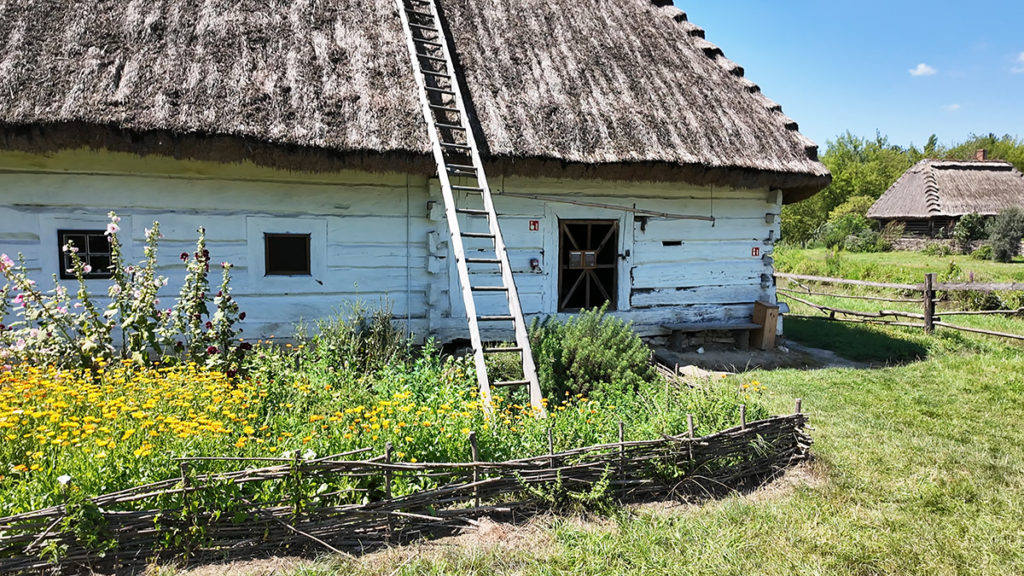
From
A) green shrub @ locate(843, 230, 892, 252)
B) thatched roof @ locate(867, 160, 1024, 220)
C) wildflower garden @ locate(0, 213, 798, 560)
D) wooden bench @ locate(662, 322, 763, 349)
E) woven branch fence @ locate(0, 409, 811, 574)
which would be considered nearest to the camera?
woven branch fence @ locate(0, 409, 811, 574)

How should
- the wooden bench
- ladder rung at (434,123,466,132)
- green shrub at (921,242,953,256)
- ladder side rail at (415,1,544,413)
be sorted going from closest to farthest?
ladder side rail at (415,1,544,413) < ladder rung at (434,123,466,132) < the wooden bench < green shrub at (921,242,953,256)

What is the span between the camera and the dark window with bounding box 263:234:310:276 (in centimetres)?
628

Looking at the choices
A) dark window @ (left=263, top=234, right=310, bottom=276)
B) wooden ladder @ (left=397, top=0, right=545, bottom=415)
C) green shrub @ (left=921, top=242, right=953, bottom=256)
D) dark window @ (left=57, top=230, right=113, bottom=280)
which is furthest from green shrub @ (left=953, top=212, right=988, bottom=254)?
dark window @ (left=57, top=230, right=113, bottom=280)

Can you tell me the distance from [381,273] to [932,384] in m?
5.97

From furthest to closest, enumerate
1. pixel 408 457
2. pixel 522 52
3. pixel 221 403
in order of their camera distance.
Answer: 1. pixel 522 52
2. pixel 221 403
3. pixel 408 457

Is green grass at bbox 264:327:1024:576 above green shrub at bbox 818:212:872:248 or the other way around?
the other way around

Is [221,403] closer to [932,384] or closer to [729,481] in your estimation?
[729,481]

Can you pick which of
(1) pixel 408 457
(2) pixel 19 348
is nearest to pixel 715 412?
(1) pixel 408 457

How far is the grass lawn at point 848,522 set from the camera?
2.77m

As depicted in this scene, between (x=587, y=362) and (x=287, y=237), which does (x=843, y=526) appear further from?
(x=287, y=237)

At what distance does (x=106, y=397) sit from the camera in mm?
3551

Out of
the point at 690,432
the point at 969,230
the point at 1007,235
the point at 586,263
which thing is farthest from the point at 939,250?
the point at 690,432

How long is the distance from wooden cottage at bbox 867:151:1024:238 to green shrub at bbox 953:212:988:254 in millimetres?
919

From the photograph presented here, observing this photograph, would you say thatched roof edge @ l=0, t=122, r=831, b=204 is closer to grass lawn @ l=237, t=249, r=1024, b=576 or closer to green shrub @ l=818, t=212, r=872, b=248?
grass lawn @ l=237, t=249, r=1024, b=576
